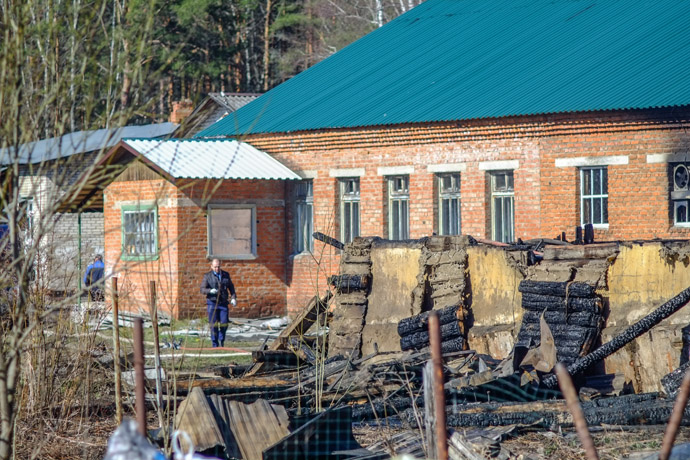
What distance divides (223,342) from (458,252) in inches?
217

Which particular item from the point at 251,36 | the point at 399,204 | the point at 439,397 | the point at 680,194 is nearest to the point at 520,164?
the point at 680,194

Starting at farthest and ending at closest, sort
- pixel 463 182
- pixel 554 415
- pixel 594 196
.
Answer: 1. pixel 463 182
2. pixel 594 196
3. pixel 554 415

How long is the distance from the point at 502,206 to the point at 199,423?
1212cm

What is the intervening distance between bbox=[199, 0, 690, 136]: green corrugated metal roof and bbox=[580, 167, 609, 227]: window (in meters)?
1.27

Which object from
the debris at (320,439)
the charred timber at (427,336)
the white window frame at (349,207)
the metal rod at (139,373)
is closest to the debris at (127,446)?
the metal rod at (139,373)

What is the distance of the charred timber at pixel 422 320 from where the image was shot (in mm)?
12617

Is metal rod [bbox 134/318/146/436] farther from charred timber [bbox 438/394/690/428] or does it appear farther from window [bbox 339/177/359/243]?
window [bbox 339/177/359/243]

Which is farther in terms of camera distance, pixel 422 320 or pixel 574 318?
pixel 422 320

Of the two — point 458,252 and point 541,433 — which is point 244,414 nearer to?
point 541,433

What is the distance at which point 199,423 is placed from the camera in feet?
26.7

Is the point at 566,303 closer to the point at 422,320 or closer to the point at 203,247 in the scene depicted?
the point at 422,320

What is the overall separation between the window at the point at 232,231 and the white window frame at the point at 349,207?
2.01 m

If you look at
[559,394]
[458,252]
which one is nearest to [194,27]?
[458,252]

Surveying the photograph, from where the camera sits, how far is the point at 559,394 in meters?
10.4
